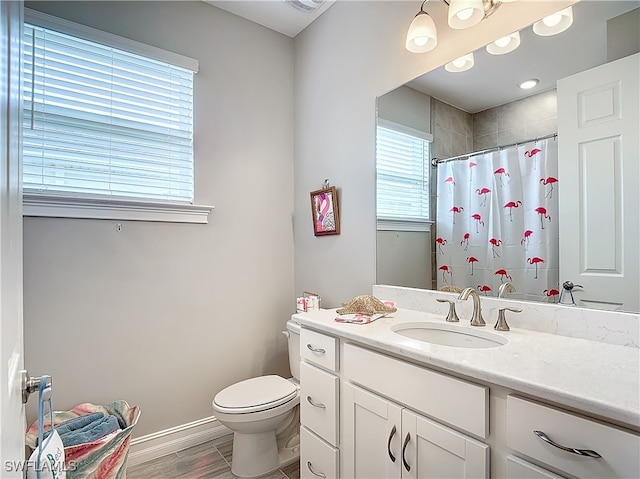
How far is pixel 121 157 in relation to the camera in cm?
200

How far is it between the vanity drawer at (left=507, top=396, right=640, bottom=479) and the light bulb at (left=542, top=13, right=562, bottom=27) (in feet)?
4.32

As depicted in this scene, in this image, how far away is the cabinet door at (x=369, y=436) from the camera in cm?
119

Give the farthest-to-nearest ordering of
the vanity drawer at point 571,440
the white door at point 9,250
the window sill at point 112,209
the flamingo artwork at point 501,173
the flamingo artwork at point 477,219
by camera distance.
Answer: the window sill at point 112,209, the flamingo artwork at point 477,219, the flamingo artwork at point 501,173, the vanity drawer at point 571,440, the white door at point 9,250

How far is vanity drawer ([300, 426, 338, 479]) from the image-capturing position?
1460 millimetres

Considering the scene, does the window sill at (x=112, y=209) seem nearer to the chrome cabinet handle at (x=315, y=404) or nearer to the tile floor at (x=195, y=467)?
the chrome cabinet handle at (x=315, y=404)

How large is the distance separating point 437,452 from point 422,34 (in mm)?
1631

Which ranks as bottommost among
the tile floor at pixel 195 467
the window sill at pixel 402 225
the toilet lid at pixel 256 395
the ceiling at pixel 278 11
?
the tile floor at pixel 195 467

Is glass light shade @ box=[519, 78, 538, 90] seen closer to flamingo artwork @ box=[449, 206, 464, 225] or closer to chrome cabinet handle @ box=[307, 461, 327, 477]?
flamingo artwork @ box=[449, 206, 464, 225]

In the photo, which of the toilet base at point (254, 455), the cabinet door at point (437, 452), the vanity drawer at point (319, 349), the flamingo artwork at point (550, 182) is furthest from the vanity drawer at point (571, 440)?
the toilet base at point (254, 455)

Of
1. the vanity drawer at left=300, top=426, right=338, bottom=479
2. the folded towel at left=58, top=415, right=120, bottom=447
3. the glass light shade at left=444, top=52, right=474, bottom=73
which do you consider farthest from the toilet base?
the glass light shade at left=444, top=52, right=474, bottom=73

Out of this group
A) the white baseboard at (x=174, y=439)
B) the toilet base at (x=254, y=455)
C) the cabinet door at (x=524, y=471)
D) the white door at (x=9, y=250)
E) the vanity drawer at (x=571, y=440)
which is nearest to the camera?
the white door at (x=9, y=250)

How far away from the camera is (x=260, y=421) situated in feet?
5.84

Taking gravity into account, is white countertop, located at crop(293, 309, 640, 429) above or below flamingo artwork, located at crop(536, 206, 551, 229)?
below

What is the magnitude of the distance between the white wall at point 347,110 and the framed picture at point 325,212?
0.04 metres
